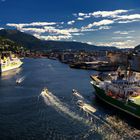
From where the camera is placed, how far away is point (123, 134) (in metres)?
41.5

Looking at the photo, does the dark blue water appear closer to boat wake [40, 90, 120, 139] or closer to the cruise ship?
boat wake [40, 90, 120, 139]

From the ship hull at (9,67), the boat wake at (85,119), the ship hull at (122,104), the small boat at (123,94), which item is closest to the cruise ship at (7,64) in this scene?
the ship hull at (9,67)

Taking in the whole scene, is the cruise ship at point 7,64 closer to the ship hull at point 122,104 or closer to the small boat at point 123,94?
the ship hull at point 122,104

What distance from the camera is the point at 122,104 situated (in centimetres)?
5184

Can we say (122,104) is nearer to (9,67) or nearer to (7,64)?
(7,64)

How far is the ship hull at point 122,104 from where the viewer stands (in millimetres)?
47969

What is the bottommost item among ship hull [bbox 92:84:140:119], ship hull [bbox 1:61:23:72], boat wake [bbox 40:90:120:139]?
ship hull [bbox 1:61:23:72]

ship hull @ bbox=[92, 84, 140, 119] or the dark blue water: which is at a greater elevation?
ship hull @ bbox=[92, 84, 140, 119]

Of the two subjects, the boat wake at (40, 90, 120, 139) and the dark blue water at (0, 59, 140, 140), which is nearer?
the dark blue water at (0, 59, 140, 140)

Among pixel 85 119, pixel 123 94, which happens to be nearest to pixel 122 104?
pixel 123 94

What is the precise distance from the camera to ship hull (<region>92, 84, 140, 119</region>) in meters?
48.0

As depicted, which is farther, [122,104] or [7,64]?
[7,64]

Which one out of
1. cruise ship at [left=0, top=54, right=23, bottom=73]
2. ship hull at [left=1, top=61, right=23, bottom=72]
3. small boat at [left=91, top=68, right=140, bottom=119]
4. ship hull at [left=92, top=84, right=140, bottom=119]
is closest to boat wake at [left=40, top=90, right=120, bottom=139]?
ship hull at [left=92, top=84, right=140, bottom=119]

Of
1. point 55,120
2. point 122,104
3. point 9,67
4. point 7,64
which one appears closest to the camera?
point 55,120
